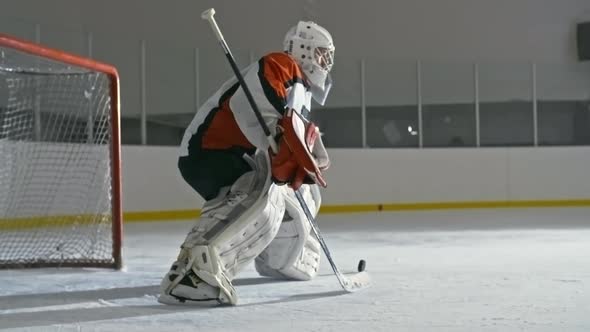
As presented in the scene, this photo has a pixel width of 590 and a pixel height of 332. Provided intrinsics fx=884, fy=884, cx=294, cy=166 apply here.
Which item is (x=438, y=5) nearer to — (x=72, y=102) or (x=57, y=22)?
(x=57, y=22)

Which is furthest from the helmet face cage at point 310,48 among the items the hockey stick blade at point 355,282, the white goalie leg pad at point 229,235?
the hockey stick blade at point 355,282

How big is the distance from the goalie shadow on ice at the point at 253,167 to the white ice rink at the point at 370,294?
10 centimetres

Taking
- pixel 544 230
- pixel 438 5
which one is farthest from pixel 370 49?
pixel 544 230

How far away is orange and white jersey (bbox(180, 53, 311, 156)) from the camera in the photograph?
2367 millimetres

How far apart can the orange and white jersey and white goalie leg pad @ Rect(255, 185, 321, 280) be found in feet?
0.90

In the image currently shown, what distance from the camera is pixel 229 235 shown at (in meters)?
2.39

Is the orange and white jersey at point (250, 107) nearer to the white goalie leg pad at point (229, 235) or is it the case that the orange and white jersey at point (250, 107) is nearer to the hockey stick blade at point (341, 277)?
the white goalie leg pad at point (229, 235)

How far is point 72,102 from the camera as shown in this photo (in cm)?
479

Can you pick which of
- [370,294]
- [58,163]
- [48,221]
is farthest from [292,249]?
[58,163]

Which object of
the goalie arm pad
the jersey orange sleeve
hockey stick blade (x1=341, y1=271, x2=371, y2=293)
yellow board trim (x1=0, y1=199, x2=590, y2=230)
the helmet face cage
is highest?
the helmet face cage

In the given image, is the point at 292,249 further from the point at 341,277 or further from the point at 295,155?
the point at 295,155

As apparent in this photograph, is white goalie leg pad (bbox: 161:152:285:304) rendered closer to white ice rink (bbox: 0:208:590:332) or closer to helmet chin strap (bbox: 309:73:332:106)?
white ice rink (bbox: 0:208:590:332)

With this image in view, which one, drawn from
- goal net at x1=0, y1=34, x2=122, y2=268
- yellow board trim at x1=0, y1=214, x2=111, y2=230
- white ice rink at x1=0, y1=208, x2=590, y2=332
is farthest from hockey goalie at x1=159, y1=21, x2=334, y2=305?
yellow board trim at x1=0, y1=214, x2=111, y2=230

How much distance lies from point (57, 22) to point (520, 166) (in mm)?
4311
